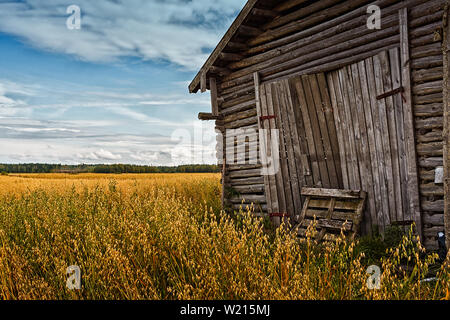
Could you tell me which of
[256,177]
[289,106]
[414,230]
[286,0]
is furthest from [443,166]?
[286,0]

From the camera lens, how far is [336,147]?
7.07 meters

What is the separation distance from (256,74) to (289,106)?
1326 millimetres

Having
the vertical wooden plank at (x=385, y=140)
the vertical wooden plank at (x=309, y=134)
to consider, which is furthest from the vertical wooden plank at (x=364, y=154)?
the vertical wooden plank at (x=309, y=134)

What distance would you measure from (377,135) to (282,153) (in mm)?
2180

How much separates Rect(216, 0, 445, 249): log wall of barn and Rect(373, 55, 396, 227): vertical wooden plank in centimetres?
43

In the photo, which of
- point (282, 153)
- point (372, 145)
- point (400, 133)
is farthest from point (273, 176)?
point (400, 133)

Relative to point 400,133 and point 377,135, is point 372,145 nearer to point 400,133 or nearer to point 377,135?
point 377,135

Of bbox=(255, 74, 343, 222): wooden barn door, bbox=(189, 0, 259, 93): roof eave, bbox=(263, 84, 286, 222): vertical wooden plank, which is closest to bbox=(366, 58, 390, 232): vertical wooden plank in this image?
bbox=(255, 74, 343, 222): wooden barn door

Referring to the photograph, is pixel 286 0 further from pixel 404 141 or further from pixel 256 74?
pixel 404 141

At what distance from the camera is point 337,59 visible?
7.02 m

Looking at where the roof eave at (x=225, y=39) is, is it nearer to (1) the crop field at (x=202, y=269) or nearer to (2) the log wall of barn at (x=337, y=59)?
(2) the log wall of barn at (x=337, y=59)

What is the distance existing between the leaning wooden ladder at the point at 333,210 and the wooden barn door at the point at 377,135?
0.21 metres

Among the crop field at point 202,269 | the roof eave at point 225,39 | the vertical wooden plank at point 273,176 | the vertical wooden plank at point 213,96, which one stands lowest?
the crop field at point 202,269

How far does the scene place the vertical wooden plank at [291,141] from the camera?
7.75 metres
